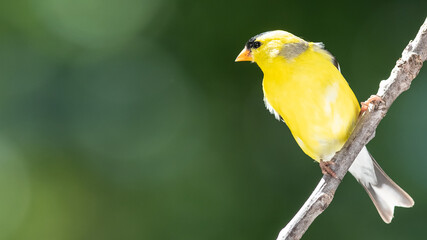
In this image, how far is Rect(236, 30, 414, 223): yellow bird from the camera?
2074mm

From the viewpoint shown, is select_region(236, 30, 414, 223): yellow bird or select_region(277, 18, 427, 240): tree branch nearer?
Result: select_region(277, 18, 427, 240): tree branch

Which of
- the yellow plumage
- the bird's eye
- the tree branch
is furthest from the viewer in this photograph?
the bird's eye

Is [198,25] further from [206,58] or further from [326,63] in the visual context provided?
[326,63]

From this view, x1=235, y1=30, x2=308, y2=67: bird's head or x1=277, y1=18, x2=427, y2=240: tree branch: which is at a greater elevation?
x1=235, y1=30, x2=308, y2=67: bird's head

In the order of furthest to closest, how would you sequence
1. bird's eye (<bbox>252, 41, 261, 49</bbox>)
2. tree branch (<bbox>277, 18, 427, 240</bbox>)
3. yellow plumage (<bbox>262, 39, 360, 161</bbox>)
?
bird's eye (<bbox>252, 41, 261, 49</bbox>)
yellow plumage (<bbox>262, 39, 360, 161</bbox>)
tree branch (<bbox>277, 18, 427, 240</bbox>)

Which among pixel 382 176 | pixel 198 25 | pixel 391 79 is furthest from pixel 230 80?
pixel 391 79

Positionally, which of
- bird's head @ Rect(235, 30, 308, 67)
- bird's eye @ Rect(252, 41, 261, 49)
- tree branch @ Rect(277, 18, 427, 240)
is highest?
bird's eye @ Rect(252, 41, 261, 49)

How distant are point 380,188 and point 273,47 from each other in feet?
2.51

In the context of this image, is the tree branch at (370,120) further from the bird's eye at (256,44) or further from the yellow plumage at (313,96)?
the bird's eye at (256,44)

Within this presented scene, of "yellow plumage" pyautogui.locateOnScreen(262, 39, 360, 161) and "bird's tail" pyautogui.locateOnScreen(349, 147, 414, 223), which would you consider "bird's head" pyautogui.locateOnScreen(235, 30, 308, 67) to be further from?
"bird's tail" pyautogui.locateOnScreen(349, 147, 414, 223)

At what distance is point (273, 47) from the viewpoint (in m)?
2.13

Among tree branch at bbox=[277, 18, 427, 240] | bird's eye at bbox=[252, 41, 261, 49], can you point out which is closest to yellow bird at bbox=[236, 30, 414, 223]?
bird's eye at bbox=[252, 41, 261, 49]

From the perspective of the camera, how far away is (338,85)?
209 cm

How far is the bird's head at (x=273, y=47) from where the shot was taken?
6.89 ft
